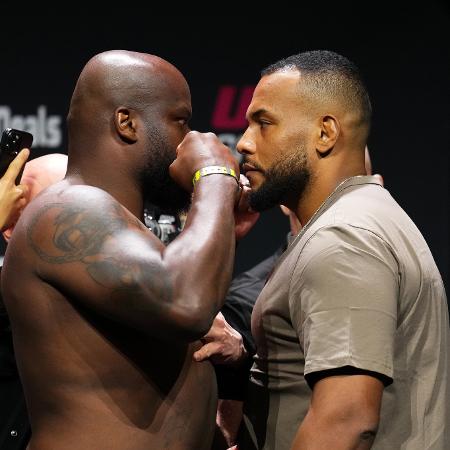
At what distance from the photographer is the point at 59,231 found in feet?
4.83

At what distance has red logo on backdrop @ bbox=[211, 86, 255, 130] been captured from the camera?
3486 millimetres

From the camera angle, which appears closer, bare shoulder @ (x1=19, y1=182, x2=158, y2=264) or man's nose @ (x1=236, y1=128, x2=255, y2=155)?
bare shoulder @ (x1=19, y1=182, x2=158, y2=264)

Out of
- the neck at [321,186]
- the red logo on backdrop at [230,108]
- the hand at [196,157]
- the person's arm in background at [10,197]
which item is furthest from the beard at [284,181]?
the red logo on backdrop at [230,108]

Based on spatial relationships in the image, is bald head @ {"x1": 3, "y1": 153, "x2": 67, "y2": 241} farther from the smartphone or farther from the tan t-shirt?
the tan t-shirt

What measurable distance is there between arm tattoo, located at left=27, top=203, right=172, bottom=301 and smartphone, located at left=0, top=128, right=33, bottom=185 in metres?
0.74

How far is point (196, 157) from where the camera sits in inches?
62.1

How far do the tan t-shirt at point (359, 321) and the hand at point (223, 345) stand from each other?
92 millimetres

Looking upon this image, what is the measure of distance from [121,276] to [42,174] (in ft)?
3.25

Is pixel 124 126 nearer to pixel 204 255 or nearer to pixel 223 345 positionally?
pixel 204 255

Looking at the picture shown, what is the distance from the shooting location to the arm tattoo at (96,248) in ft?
4.59

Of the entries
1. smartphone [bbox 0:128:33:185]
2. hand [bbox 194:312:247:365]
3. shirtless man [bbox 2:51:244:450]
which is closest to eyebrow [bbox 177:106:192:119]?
shirtless man [bbox 2:51:244:450]

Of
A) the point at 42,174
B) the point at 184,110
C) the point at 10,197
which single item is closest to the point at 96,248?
the point at 184,110

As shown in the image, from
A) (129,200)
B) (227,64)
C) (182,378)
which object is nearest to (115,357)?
(182,378)

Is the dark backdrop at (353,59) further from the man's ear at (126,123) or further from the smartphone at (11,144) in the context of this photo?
the man's ear at (126,123)
